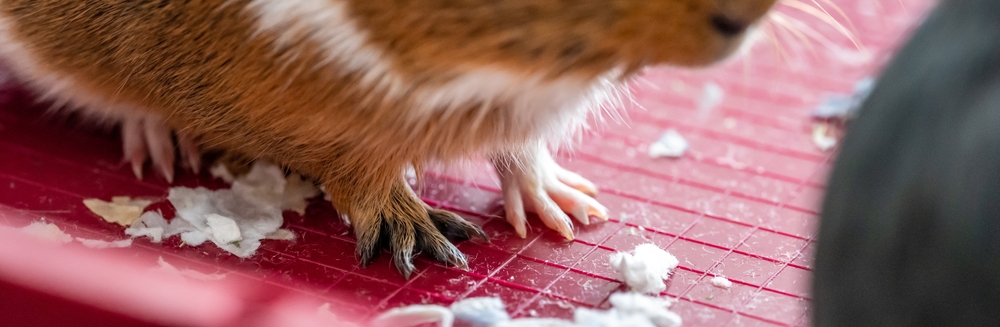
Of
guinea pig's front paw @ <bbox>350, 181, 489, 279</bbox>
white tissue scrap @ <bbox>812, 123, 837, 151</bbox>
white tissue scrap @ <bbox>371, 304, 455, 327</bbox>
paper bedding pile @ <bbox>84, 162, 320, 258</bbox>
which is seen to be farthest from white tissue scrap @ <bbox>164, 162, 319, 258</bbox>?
white tissue scrap @ <bbox>812, 123, 837, 151</bbox>

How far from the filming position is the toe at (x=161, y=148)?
1397 millimetres

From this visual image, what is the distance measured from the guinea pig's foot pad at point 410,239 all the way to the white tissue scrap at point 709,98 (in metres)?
0.71

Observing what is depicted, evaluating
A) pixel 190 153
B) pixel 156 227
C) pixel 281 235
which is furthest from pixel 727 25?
pixel 190 153

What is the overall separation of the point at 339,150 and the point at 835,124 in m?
0.98

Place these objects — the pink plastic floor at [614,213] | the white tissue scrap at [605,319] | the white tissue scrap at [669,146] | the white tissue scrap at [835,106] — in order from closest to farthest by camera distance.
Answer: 1. the white tissue scrap at [605,319]
2. the pink plastic floor at [614,213]
3. the white tissue scrap at [669,146]
4. the white tissue scrap at [835,106]

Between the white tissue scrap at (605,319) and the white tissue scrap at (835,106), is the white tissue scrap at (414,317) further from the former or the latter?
the white tissue scrap at (835,106)

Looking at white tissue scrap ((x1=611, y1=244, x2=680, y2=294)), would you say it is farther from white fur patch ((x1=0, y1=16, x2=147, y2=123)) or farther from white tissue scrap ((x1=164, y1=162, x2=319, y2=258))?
white fur patch ((x1=0, y1=16, x2=147, y2=123))

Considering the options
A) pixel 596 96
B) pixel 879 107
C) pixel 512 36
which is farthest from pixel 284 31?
pixel 879 107

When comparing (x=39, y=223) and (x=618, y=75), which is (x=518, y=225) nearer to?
(x=618, y=75)

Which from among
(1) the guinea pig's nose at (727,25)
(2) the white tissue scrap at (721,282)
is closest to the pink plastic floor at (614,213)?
(2) the white tissue scrap at (721,282)

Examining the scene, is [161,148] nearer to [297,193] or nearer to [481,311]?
[297,193]

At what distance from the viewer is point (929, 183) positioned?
63 cm

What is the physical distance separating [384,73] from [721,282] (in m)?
0.47

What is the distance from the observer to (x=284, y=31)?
3.46 ft
